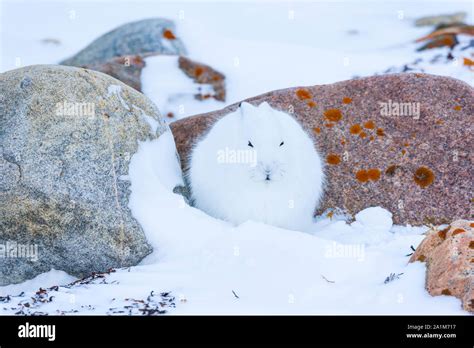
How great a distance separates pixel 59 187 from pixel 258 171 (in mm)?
1777

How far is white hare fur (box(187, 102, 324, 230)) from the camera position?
600 cm

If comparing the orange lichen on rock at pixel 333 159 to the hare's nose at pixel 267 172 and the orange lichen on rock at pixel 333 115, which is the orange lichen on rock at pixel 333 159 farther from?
the hare's nose at pixel 267 172

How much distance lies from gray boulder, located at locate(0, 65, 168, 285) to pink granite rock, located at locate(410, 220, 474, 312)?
96.0 inches

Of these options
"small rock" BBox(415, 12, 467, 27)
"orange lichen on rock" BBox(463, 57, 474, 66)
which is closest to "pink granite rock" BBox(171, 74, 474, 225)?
"orange lichen on rock" BBox(463, 57, 474, 66)

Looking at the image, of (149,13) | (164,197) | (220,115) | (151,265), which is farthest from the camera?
(149,13)

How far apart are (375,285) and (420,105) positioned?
3.05 metres

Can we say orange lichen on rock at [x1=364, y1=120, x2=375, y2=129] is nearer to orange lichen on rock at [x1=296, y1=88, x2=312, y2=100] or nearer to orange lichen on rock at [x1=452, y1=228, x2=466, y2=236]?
orange lichen on rock at [x1=296, y1=88, x2=312, y2=100]

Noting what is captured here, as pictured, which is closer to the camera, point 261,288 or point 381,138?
point 261,288

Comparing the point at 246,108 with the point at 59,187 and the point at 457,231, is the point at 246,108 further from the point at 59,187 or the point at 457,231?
the point at 457,231

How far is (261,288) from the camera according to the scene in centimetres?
494

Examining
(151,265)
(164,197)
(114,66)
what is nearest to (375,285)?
(151,265)

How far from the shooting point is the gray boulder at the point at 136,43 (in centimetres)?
1282

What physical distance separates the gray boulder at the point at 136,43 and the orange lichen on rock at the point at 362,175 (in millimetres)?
6483
